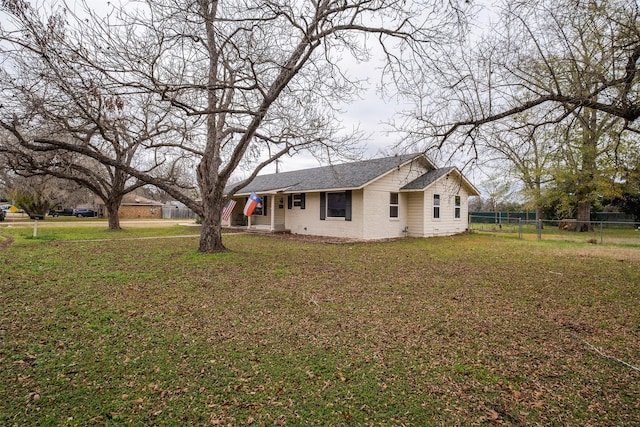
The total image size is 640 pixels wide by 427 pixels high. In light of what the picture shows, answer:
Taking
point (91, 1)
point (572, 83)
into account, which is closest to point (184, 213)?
point (91, 1)

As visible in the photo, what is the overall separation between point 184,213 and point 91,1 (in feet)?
144

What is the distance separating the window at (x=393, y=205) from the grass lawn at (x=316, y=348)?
8531 millimetres

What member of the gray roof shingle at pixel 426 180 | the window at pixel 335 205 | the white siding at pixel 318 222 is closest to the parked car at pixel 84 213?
the white siding at pixel 318 222

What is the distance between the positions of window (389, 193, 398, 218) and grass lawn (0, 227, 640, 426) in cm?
853

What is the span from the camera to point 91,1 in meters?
5.07

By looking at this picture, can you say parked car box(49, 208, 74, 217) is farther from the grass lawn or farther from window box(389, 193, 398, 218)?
window box(389, 193, 398, 218)

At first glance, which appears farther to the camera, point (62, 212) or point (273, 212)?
point (62, 212)

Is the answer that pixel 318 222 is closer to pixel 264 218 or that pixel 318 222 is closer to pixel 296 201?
pixel 296 201

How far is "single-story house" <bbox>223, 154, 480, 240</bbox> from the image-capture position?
14.7m

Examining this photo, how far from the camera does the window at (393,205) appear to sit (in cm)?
1571

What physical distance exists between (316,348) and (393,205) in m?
12.7

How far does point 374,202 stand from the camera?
A: 14.8 meters

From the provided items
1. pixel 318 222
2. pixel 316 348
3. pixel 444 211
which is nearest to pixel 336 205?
pixel 318 222

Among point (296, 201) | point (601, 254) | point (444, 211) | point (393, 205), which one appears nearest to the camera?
point (601, 254)
